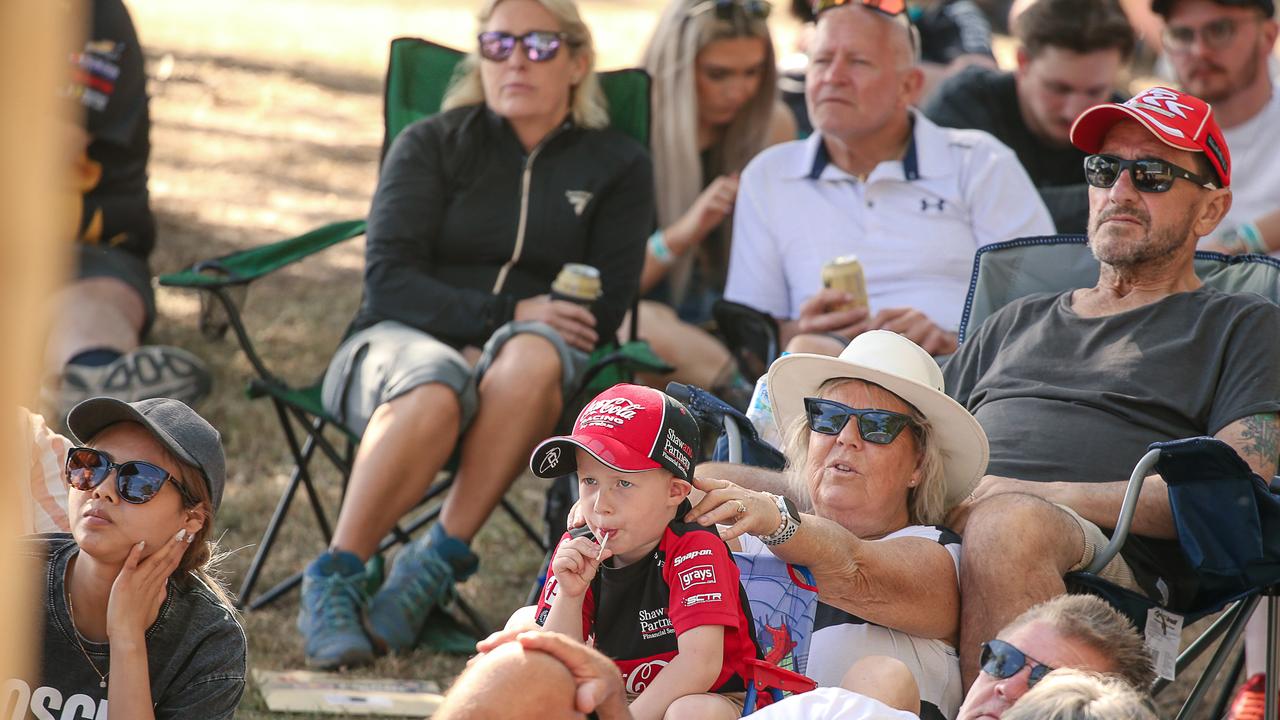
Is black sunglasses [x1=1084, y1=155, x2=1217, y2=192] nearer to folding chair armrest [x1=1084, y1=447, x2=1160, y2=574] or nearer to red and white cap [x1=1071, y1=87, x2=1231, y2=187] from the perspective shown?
red and white cap [x1=1071, y1=87, x2=1231, y2=187]

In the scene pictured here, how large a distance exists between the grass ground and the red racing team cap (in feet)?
4.62

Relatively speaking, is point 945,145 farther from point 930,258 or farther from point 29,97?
point 29,97

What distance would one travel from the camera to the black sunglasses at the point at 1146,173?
11.0 feet

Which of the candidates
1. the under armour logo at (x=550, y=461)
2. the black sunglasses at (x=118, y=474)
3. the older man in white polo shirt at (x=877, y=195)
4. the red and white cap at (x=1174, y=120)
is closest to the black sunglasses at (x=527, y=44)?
the older man in white polo shirt at (x=877, y=195)

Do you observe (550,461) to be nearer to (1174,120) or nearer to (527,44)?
(1174,120)

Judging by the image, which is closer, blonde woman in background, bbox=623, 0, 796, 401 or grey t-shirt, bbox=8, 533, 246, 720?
grey t-shirt, bbox=8, 533, 246, 720

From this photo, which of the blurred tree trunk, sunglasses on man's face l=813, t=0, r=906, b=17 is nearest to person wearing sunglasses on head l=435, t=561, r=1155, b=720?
the blurred tree trunk

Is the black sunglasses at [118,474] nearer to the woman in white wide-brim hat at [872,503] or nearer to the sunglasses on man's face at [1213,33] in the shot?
the woman in white wide-brim hat at [872,503]

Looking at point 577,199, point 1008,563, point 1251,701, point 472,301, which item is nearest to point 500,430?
point 472,301

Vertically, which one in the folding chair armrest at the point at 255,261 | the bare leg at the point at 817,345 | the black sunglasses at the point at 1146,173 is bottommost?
the folding chair armrest at the point at 255,261

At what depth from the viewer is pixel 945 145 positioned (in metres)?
4.62

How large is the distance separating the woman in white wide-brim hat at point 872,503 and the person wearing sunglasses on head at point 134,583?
2.81 feet

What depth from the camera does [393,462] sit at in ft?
12.9

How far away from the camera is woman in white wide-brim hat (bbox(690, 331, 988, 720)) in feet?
8.70
